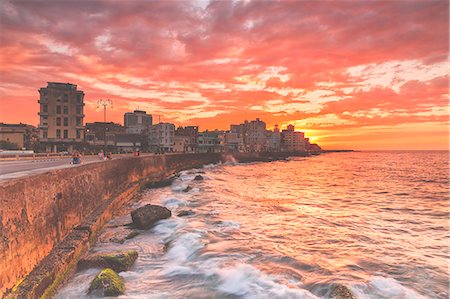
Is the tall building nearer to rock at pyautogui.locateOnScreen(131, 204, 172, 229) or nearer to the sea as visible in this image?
the sea

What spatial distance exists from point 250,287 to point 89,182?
902 cm

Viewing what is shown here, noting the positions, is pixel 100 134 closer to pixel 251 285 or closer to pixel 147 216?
pixel 147 216

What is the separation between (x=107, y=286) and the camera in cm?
701

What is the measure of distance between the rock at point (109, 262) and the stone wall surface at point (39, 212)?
39.8 inches

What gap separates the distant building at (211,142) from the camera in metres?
124

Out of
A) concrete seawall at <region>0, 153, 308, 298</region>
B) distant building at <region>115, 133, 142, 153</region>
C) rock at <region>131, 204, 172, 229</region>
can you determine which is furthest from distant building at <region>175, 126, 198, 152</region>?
concrete seawall at <region>0, 153, 308, 298</region>

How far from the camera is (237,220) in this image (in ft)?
50.4

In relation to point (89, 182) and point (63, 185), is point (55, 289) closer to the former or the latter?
point (63, 185)

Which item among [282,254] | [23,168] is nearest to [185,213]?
[282,254]

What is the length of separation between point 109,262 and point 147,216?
519 cm

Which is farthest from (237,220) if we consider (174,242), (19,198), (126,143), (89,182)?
(126,143)

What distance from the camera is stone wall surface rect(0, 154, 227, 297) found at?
18.5 ft

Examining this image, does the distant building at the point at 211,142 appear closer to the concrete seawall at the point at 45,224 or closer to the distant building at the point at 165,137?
the distant building at the point at 165,137

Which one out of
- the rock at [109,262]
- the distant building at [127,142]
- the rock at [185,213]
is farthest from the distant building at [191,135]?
the rock at [109,262]
